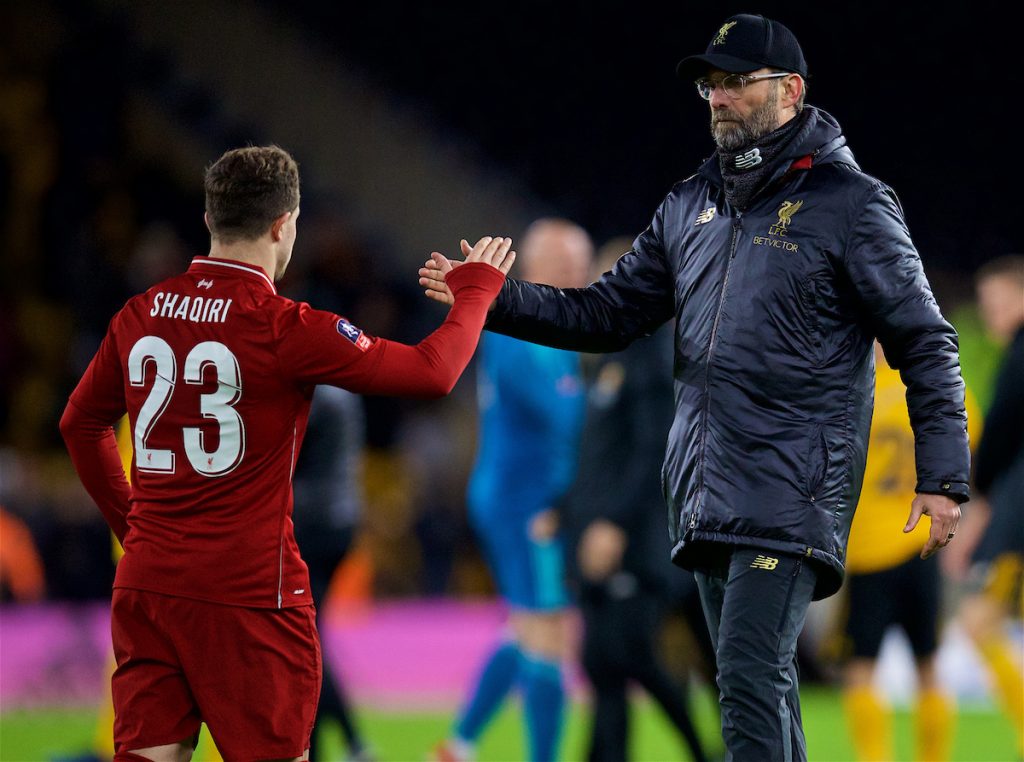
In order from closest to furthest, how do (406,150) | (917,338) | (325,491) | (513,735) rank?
A: (917,338) → (325,491) → (513,735) → (406,150)

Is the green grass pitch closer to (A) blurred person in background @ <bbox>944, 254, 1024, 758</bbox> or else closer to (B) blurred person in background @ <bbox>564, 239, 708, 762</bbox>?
(A) blurred person in background @ <bbox>944, 254, 1024, 758</bbox>

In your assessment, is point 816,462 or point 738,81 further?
point 738,81

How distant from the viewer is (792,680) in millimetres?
3926

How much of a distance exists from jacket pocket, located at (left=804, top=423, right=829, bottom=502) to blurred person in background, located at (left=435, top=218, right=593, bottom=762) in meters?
3.03

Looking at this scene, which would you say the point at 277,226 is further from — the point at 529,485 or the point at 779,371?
the point at 529,485

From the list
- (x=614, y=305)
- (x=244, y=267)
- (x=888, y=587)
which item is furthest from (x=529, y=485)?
(x=244, y=267)

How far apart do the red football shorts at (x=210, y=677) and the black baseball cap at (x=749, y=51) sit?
184 cm

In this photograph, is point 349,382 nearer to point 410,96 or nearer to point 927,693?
point 927,693

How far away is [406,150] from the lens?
645 inches

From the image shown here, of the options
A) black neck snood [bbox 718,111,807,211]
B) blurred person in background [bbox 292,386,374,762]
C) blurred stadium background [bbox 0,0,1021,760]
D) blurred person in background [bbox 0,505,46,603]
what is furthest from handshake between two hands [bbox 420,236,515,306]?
blurred person in background [bbox 0,505,46,603]

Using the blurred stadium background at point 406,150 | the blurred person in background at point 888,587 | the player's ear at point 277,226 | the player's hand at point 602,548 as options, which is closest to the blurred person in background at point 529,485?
the player's hand at point 602,548

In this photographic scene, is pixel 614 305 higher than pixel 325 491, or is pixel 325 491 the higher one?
pixel 614 305

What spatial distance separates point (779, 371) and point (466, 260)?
88 cm

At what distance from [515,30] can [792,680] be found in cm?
1302
